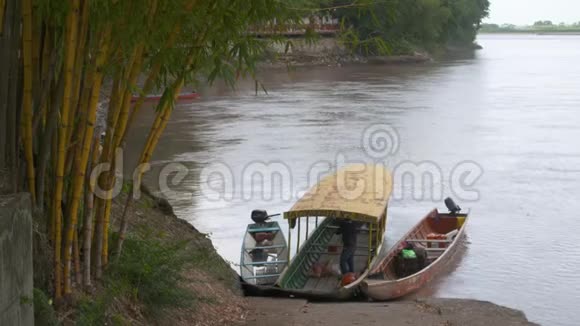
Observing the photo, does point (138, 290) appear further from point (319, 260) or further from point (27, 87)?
point (319, 260)

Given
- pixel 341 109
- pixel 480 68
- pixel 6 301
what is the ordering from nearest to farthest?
pixel 6 301 < pixel 341 109 < pixel 480 68

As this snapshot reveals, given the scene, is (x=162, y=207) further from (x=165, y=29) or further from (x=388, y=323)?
(x=165, y=29)

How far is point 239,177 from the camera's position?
21906mm

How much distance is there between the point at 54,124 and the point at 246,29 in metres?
1.57

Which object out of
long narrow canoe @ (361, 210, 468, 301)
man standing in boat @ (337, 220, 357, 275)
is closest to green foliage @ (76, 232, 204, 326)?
long narrow canoe @ (361, 210, 468, 301)

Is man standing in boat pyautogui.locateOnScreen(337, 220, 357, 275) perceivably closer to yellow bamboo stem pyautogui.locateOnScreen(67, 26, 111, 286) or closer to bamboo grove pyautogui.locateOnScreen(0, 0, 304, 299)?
bamboo grove pyautogui.locateOnScreen(0, 0, 304, 299)

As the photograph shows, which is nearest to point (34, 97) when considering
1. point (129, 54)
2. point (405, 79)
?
point (129, 54)

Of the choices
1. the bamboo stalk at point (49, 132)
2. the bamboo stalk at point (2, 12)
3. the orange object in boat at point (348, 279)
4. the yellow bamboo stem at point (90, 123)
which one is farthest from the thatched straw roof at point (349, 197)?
the bamboo stalk at point (2, 12)

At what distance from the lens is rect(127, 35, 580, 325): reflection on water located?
49.7 feet

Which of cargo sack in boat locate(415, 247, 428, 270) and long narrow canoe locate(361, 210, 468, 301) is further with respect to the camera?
cargo sack in boat locate(415, 247, 428, 270)

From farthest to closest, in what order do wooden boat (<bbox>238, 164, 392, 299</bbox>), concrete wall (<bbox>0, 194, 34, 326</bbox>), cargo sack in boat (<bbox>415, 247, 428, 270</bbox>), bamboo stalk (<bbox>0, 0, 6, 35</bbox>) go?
cargo sack in boat (<bbox>415, 247, 428, 270</bbox>) → wooden boat (<bbox>238, 164, 392, 299</bbox>) → bamboo stalk (<bbox>0, 0, 6, 35</bbox>) → concrete wall (<bbox>0, 194, 34, 326</bbox>)

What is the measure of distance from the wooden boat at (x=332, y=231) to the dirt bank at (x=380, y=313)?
0.87m

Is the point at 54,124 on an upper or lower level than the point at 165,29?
lower

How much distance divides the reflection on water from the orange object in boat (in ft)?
7.04
